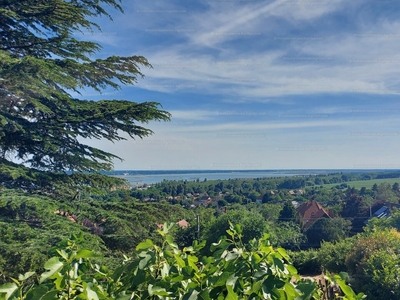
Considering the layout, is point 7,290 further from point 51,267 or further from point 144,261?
point 144,261

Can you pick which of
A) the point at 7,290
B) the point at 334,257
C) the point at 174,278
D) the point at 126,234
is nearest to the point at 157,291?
the point at 174,278

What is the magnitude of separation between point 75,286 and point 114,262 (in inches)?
132

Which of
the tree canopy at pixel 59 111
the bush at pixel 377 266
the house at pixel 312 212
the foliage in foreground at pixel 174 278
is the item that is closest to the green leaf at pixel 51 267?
the foliage in foreground at pixel 174 278

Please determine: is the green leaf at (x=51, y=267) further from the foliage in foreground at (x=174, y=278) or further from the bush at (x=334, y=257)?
the bush at (x=334, y=257)

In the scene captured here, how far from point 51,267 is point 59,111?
4.62m

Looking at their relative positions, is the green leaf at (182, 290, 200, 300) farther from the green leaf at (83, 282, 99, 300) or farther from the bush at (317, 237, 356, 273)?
the bush at (317, 237, 356, 273)

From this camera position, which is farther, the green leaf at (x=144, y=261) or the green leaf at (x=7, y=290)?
the green leaf at (x=144, y=261)

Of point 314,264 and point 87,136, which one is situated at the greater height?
point 87,136

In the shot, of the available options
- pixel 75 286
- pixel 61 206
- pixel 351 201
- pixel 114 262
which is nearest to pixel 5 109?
pixel 61 206

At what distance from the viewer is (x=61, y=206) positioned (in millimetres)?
4160

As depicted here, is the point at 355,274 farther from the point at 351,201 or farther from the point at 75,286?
the point at 351,201

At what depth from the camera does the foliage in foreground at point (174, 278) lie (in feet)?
2.54

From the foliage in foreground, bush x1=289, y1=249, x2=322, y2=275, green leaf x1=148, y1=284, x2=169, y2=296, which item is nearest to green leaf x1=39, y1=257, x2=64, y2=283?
the foliage in foreground

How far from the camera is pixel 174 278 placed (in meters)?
0.85
